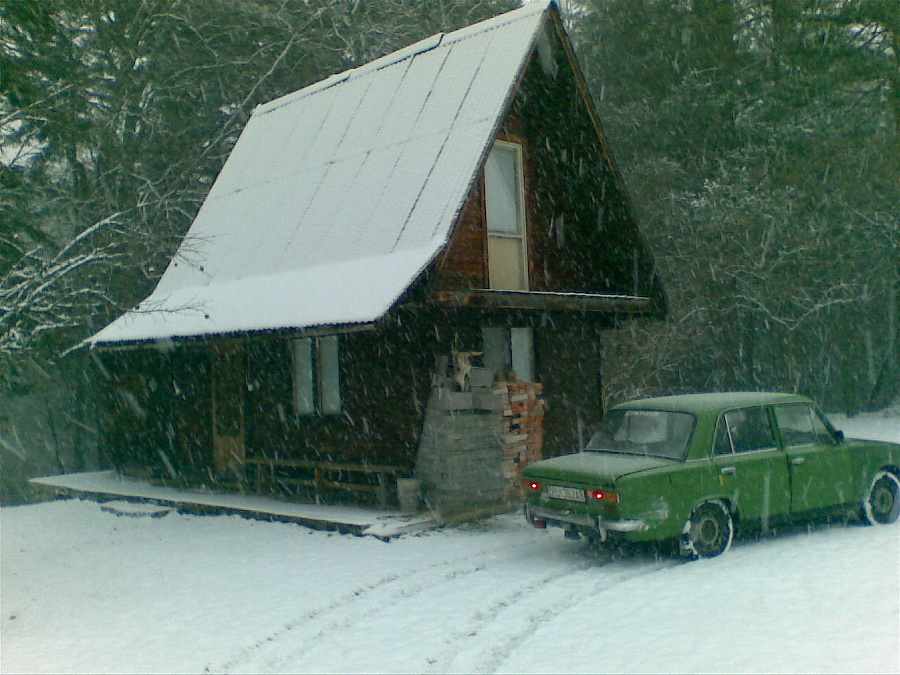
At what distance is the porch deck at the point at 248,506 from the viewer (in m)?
11.2

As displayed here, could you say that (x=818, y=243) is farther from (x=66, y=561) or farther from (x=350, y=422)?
(x=66, y=561)

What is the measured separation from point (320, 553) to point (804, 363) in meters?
20.1

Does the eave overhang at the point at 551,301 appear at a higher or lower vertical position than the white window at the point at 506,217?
lower

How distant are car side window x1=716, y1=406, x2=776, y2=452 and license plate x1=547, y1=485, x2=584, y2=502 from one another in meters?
1.61

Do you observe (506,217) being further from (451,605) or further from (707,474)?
(451,605)

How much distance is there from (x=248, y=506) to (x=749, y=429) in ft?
23.7

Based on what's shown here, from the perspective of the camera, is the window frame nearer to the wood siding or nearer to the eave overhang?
the eave overhang

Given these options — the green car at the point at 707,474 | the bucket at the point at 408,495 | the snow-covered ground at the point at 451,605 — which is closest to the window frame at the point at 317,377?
the bucket at the point at 408,495

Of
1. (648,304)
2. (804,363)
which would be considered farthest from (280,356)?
(804,363)

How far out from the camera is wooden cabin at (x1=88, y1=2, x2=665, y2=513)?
1217 centimetres

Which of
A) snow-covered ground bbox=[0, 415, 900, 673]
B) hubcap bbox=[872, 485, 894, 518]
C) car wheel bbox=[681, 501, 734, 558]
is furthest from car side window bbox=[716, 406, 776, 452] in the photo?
hubcap bbox=[872, 485, 894, 518]

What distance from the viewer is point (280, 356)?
14320 millimetres

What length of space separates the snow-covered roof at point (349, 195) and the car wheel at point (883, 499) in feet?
19.4

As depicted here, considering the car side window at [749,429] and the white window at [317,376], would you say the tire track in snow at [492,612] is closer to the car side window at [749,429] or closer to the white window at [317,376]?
the car side window at [749,429]
